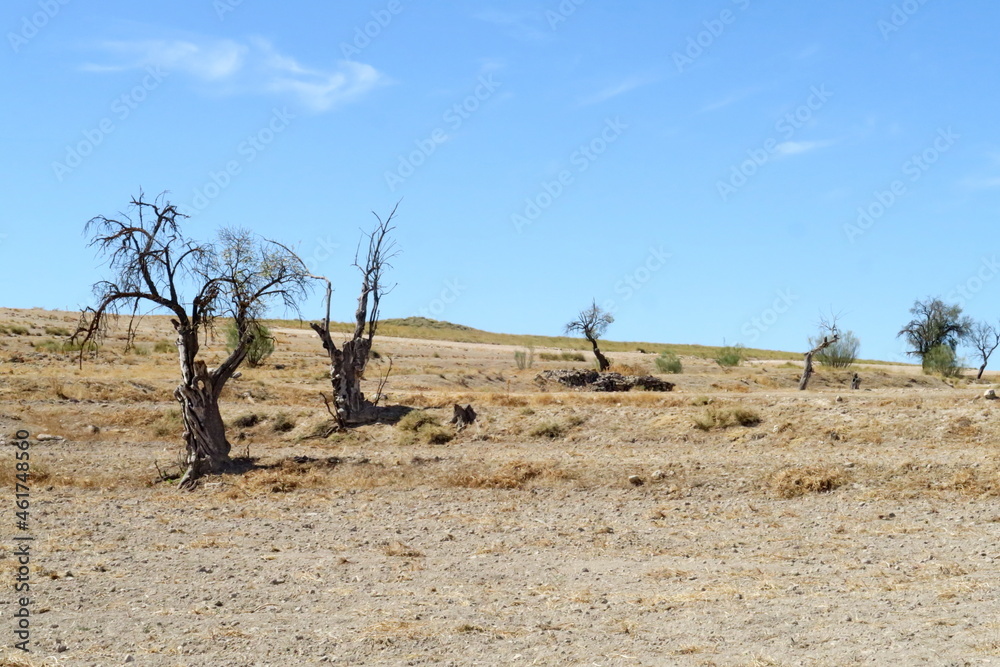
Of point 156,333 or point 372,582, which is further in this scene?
point 156,333

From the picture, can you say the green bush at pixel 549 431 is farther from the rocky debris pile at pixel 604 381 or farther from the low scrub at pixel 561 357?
the low scrub at pixel 561 357

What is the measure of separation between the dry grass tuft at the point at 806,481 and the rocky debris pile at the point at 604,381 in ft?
69.9

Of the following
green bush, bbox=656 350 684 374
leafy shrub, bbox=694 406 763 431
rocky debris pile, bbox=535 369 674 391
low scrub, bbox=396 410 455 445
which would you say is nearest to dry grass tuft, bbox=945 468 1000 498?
leafy shrub, bbox=694 406 763 431

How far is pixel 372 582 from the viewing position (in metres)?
11.5

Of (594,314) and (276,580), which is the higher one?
(594,314)

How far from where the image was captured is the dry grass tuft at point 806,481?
16969 millimetres

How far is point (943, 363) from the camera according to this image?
207ft

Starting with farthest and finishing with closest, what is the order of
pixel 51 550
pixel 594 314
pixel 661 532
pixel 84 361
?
A: 1. pixel 594 314
2. pixel 84 361
3. pixel 661 532
4. pixel 51 550

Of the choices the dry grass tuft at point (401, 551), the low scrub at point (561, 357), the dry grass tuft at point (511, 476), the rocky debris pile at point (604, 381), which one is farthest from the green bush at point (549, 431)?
the low scrub at point (561, 357)

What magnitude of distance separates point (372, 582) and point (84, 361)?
3568 centimetres

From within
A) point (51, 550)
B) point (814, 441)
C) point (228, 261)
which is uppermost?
point (228, 261)

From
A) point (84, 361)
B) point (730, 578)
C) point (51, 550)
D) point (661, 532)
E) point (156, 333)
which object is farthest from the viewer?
point (156, 333)

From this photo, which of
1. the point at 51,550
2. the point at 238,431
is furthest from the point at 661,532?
the point at 238,431

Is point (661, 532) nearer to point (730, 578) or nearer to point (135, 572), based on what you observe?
→ point (730, 578)
